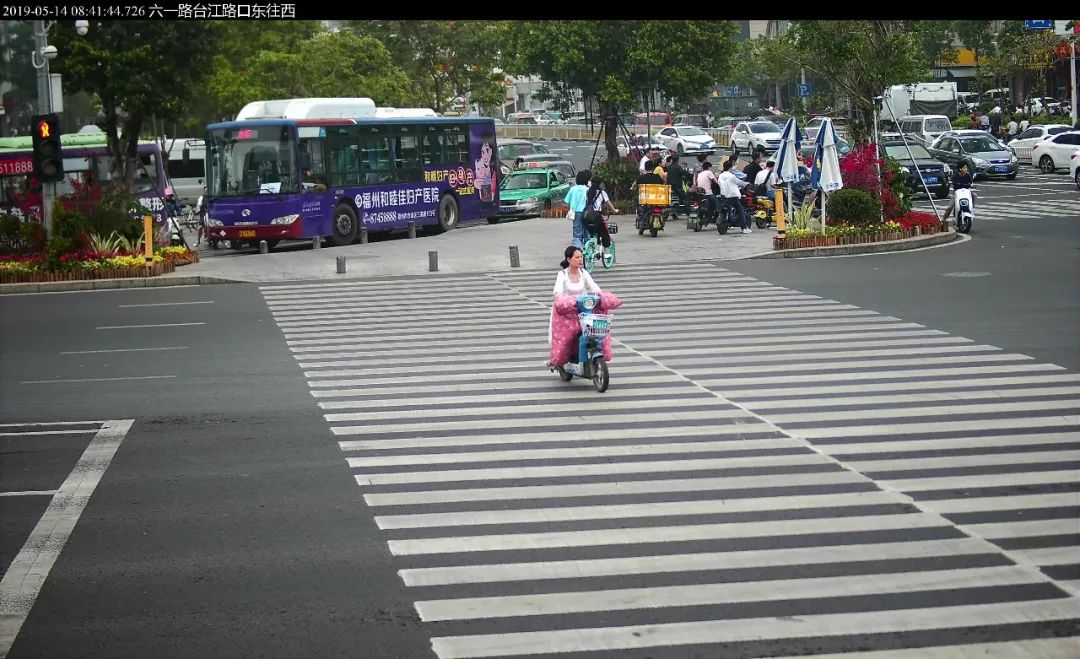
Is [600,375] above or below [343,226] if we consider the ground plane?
below

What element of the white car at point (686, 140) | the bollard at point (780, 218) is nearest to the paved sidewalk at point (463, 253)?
the bollard at point (780, 218)

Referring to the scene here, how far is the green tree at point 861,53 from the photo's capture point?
106 feet

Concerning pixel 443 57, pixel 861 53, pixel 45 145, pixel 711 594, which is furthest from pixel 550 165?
pixel 711 594

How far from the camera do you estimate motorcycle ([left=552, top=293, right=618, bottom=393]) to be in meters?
15.4

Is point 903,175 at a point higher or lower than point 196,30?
lower

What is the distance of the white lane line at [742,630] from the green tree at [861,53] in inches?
1003

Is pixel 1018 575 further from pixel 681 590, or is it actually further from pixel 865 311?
pixel 865 311

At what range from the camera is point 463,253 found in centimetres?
3098

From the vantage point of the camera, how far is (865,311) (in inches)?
827

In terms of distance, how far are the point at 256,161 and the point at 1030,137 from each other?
114 feet

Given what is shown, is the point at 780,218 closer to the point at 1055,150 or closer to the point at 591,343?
the point at 591,343

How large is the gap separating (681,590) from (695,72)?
34.3 m

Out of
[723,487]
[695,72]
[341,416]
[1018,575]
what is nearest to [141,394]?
[341,416]

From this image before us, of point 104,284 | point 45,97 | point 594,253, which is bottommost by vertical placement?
point 104,284
